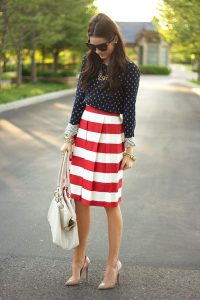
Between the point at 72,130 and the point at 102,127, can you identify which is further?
the point at 72,130

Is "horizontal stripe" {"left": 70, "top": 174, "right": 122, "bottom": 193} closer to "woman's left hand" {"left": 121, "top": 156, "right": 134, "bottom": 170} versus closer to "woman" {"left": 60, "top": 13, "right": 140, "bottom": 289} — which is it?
"woman" {"left": 60, "top": 13, "right": 140, "bottom": 289}

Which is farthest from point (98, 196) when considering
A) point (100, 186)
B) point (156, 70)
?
point (156, 70)

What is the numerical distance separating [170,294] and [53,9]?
926 inches

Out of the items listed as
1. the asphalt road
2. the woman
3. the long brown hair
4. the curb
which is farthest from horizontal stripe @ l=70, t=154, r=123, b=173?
the curb

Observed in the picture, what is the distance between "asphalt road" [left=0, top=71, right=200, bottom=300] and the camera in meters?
3.91

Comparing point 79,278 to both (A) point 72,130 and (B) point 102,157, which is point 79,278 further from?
(A) point 72,130

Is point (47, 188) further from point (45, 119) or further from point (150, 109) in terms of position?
point (150, 109)

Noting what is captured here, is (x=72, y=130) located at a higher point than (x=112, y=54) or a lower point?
lower

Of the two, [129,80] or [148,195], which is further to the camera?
[148,195]

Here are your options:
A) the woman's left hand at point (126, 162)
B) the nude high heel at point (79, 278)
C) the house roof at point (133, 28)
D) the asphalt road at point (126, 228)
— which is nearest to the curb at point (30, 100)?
the asphalt road at point (126, 228)

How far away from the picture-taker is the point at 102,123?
3.66 metres

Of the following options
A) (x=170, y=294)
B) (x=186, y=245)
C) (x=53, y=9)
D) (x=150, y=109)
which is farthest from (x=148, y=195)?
(x=53, y=9)

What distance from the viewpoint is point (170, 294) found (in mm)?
3803

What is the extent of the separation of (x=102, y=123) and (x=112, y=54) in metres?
0.47
